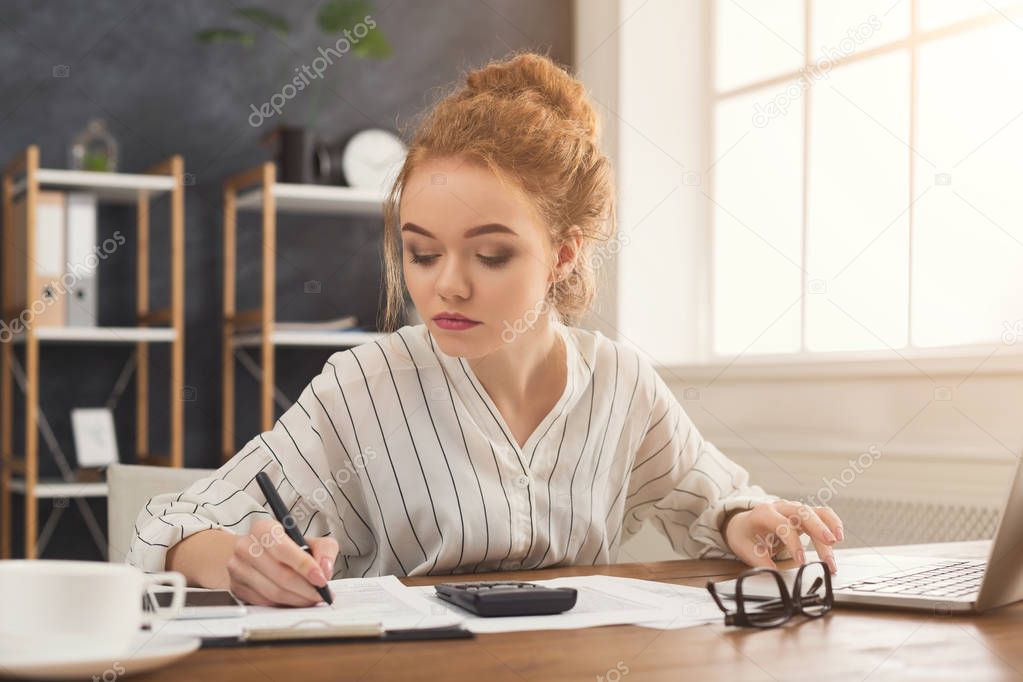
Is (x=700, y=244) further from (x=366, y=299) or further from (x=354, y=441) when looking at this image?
(x=354, y=441)

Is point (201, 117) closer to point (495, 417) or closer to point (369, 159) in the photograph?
point (369, 159)

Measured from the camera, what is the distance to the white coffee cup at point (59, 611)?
67cm

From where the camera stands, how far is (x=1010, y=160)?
229 centimetres

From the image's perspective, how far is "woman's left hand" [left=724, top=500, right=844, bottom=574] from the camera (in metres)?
1.24

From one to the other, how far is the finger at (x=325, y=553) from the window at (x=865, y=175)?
1.71 metres

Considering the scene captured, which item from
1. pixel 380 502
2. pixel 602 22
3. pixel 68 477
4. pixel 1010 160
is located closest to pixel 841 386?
pixel 1010 160

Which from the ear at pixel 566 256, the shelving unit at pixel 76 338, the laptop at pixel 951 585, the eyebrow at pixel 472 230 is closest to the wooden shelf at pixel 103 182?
the shelving unit at pixel 76 338

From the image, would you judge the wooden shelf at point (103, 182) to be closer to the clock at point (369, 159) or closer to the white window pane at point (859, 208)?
the clock at point (369, 159)

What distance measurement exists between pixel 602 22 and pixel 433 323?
244cm

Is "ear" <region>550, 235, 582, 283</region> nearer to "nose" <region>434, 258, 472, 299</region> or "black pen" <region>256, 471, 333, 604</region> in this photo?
"nose" <region>434, 258, 472, 299</region>

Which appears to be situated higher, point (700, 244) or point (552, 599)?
point (700, 244)

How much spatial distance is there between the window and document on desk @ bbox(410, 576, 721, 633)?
1.47 meters

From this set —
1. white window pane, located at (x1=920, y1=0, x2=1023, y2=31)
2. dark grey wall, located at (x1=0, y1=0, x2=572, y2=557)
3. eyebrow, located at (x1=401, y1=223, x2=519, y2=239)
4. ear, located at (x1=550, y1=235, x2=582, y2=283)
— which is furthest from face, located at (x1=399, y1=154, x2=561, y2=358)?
dark grey wall, located at (x1=0, y1=0, x2=572, y2=557)

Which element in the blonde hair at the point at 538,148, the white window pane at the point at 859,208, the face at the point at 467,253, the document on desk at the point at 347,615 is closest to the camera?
the document on desk at the point at 347,615
